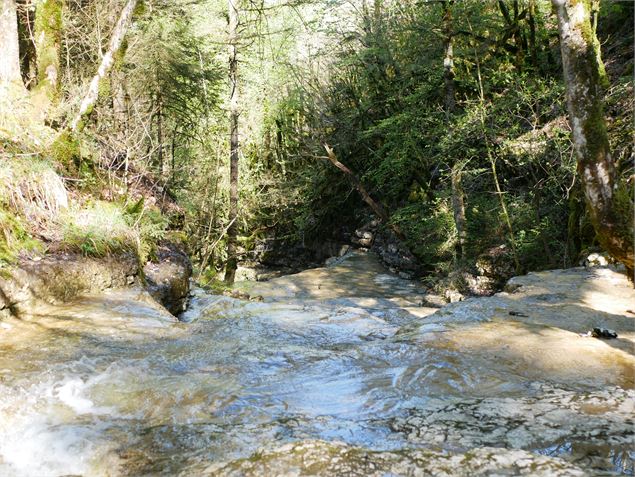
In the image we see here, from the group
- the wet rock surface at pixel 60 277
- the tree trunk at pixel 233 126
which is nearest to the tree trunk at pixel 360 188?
the tree trunk at pixel 233 126

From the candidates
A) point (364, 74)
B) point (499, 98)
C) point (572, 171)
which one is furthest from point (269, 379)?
point (364, 74)

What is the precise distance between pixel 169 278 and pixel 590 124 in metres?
6.78

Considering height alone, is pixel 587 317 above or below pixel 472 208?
below

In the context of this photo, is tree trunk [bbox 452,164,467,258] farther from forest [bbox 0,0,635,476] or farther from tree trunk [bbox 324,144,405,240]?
tree trunk [bbox 324,144,405,240]

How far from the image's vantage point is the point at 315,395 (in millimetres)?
3695

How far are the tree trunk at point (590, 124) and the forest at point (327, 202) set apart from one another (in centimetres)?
2

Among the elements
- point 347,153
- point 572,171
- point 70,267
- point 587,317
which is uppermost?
point 347,153

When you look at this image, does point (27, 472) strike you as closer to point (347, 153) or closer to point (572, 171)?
point (572, 171)

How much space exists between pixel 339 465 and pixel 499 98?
11146mm

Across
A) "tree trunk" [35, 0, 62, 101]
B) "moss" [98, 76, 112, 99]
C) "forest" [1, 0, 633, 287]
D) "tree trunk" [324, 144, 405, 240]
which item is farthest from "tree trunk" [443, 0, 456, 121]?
"tree trunk" [35, 0, 62, 101]

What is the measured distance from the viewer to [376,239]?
18625mm

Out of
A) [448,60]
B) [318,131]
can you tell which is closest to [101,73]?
[448,60]

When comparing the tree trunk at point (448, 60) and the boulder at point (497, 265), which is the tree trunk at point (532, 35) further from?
the boulder at point (497, 265)

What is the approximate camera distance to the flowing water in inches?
99.7
